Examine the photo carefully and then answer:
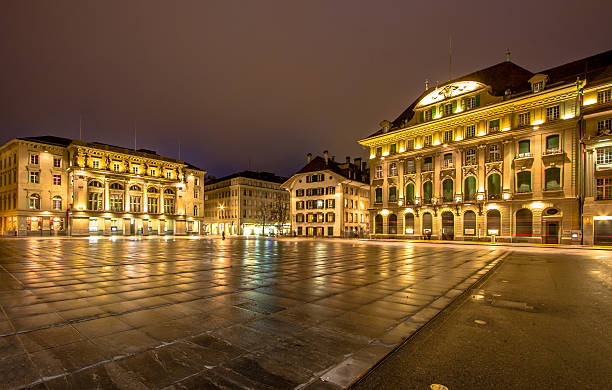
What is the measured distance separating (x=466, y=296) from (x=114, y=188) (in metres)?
72.4

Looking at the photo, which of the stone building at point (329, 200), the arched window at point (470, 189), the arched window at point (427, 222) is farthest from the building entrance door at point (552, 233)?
the stone building at point (329, 200)

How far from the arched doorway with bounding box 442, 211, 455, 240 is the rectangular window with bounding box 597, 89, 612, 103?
67.9 ft

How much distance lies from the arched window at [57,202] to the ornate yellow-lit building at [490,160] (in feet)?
194

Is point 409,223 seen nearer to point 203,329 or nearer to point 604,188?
point 604,188

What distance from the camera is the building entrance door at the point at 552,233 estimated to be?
36616mm

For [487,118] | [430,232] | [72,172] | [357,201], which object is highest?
[487,118]

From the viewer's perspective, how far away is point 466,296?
886cm

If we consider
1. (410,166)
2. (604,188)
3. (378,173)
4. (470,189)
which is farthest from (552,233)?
(378,173)

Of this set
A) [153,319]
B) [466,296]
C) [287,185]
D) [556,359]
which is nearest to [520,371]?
[556,359]

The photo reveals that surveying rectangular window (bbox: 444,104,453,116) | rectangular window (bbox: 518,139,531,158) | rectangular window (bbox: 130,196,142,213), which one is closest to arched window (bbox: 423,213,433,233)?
rectangular window (bbox: 518,139,531,158)

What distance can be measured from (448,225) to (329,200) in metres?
23.8

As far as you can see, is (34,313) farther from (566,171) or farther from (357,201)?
(357,201)

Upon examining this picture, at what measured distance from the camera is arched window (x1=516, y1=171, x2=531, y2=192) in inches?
1534

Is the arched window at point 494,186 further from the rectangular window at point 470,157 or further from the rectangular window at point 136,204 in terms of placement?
the rectangular window at point 136,204
